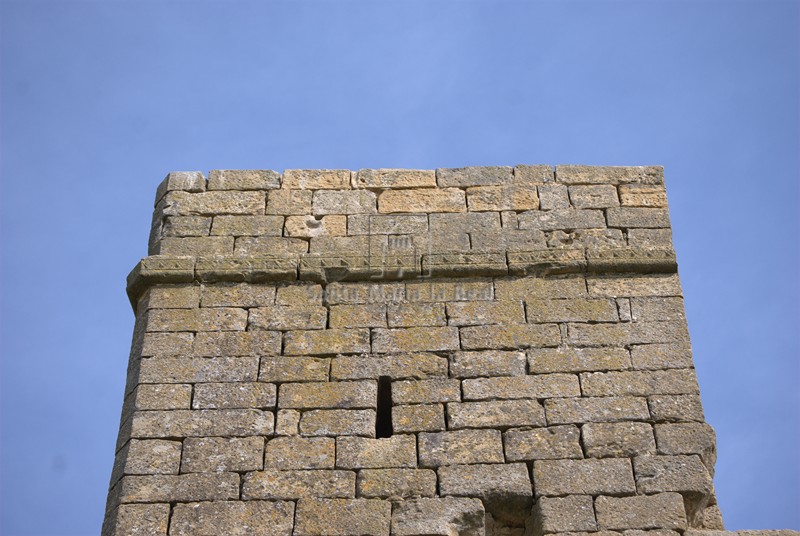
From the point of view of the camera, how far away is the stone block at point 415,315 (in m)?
8.33

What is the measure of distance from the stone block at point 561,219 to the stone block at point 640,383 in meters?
1.29

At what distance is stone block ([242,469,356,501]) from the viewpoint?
24.4 ft

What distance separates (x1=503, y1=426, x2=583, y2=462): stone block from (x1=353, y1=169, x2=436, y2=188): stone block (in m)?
2.20

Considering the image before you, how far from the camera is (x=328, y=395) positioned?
7.94 meters

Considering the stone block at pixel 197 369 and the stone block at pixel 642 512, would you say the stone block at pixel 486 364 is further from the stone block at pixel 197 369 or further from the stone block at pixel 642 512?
the stone block at pixel 197 369

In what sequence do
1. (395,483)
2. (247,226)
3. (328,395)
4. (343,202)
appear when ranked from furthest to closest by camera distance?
(343,202) < (247,226) < (328,395) < (395,483)

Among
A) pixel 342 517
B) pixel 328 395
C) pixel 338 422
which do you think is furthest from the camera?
pixel 328 395

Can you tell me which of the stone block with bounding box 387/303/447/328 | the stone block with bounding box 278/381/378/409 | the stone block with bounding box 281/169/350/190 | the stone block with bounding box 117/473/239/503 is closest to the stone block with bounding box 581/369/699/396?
the stone block with bounding box 387/303/447/328

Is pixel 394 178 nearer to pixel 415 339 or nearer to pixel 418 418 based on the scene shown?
pixel 415 339

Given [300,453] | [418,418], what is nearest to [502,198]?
[418,418]

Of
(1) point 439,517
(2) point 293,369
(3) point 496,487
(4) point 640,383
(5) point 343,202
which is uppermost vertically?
(5) point 343,202

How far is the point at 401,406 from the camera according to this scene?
787 cm

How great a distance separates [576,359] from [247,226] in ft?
7.92

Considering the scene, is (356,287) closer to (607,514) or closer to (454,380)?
→ (454,380)
